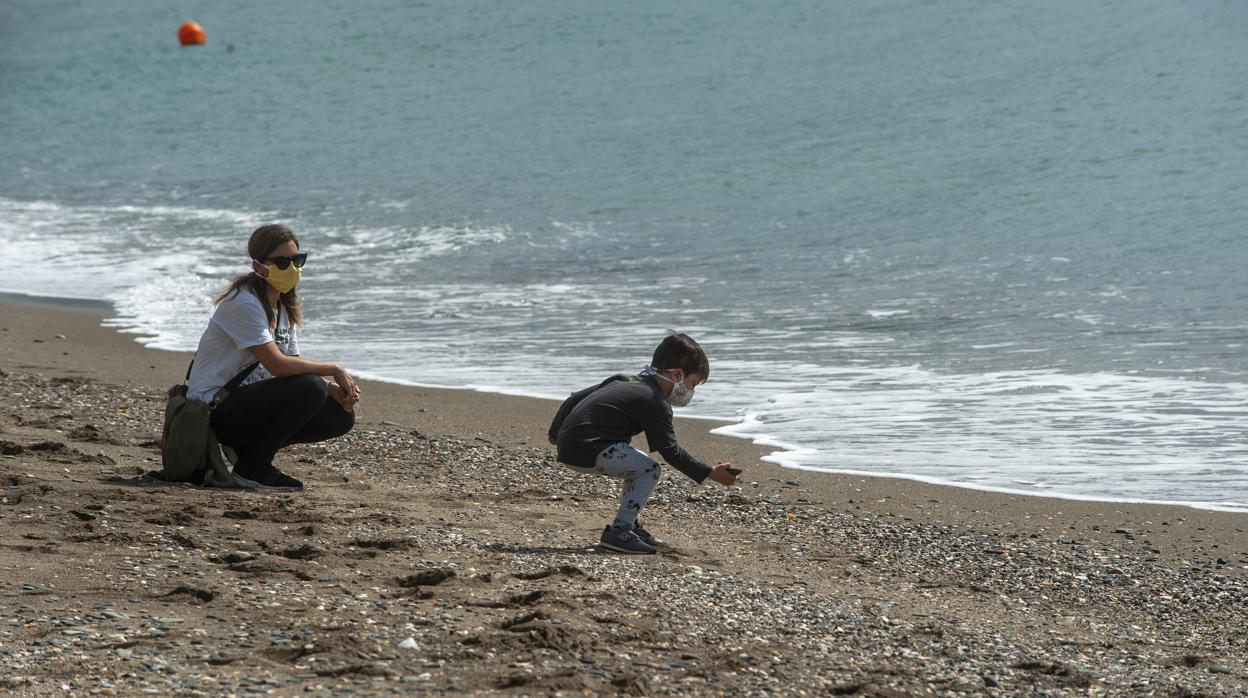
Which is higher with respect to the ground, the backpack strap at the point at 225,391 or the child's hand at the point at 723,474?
the backpack strap at the point at 225,391

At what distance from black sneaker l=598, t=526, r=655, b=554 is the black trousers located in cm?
135

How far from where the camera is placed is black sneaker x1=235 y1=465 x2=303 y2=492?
19.0 ft

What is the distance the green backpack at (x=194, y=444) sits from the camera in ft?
18.3

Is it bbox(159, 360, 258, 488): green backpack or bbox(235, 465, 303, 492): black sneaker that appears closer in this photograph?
bbox(159, 360, 258, 488): green backpack

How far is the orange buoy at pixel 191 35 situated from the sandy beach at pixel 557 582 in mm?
34723

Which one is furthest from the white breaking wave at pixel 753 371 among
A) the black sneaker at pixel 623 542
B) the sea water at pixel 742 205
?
the black sneaker at pixel 623 542

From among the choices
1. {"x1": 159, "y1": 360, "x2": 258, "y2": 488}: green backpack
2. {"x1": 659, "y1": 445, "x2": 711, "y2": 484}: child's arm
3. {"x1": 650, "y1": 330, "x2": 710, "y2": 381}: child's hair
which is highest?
{"x1": 650, "y1": 330, "x2": 710, "y2": 381}: child's hair

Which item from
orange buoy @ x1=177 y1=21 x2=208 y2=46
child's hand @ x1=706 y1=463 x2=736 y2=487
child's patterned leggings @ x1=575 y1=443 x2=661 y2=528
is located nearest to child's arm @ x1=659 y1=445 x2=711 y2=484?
child's hand @ x1=706 y1=463 x2=736 y2=487

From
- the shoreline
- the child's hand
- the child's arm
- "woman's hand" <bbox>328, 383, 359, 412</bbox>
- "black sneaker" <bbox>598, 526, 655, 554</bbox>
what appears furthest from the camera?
the shoreline

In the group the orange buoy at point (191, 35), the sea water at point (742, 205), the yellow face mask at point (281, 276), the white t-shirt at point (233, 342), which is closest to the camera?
the white t-shirt at point (233, 342)

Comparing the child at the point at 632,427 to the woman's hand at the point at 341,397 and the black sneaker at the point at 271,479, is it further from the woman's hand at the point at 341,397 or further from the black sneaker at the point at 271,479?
the black sneaker at the point at 271,479

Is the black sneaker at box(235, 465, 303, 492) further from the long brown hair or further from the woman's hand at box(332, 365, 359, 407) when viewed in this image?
the long brown hair

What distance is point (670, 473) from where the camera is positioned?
6.79m

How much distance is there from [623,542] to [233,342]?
5.93 ft
